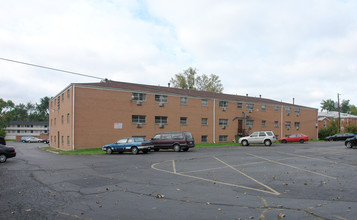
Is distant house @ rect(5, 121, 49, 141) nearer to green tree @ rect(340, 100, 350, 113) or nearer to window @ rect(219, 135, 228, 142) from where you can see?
window @ rect(219, 135, 228, 142)

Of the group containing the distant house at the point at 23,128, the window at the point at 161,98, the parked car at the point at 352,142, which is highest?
the window at the point at 161,98

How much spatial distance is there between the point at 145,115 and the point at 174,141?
401 inches

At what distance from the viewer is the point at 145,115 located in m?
33.4

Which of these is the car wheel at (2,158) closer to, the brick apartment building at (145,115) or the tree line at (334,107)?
the brick apartment building at (145,115)

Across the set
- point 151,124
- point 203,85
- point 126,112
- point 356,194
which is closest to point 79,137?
point 126,112

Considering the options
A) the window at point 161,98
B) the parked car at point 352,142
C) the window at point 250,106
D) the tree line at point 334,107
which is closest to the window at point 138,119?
the window at point 161,98

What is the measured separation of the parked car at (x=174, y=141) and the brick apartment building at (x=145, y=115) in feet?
25.6

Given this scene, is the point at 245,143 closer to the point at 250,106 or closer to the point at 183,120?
the point at 183,120

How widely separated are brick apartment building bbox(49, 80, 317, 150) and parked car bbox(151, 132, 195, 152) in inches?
307

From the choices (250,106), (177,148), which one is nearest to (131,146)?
(177,148)

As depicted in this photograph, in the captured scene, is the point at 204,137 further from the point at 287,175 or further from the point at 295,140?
the point at 287,175

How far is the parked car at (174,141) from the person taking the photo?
23.8 meters

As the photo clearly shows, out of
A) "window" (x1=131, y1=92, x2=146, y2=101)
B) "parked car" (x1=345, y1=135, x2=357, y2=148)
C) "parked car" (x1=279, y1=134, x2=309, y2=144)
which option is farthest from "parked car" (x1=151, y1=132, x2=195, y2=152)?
"parked car" (x1=279, y1=134, x2=309, y2=144)

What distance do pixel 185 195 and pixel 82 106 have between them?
940 inches
